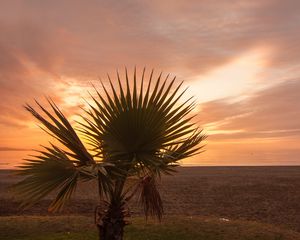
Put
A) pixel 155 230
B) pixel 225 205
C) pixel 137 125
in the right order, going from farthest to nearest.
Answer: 1. pixel 225 205
2. pixel 155 230
3. pixel 137 125

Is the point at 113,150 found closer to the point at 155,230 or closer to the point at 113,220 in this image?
the point at 113,220

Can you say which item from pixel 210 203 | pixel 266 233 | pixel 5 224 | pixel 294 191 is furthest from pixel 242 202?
pixel 5 224

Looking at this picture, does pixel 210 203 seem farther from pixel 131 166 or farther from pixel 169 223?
pixel 131 166

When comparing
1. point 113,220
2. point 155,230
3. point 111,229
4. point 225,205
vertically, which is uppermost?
point 113,220

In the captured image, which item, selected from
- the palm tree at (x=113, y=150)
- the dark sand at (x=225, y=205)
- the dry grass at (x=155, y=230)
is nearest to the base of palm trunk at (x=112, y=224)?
the palm tree at (x=113, y=150)

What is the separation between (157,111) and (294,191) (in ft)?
103

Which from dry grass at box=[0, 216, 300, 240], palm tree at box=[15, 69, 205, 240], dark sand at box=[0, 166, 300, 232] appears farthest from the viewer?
dark sand at box=[0, 166, 300, 232]

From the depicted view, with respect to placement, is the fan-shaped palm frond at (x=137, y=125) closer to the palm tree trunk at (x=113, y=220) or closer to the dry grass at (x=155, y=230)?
the palm tree trunk at (x=113, y=220)

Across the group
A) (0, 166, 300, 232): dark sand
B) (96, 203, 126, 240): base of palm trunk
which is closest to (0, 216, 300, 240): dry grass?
(0, 166, 300, 232): dark sand

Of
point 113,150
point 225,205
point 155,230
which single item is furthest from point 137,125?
point 225,205

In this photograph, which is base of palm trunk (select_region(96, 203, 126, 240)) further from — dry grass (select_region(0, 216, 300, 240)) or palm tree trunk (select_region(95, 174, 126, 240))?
dry grass (select_region(0, 216, 300, 240))

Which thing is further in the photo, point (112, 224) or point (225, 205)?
point (225, 205)

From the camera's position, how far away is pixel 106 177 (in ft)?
25.3

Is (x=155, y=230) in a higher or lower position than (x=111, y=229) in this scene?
lower
